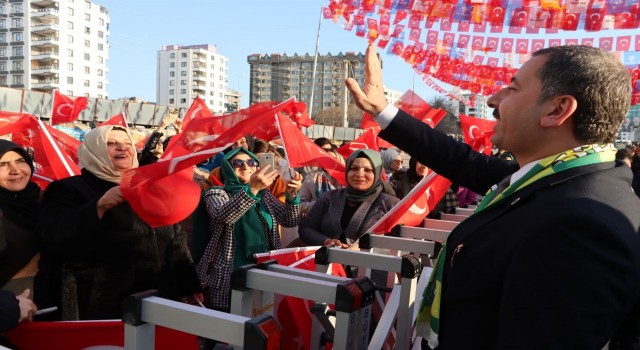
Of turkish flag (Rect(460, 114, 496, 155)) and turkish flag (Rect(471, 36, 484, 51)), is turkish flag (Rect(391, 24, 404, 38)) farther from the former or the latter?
turkish flag (Rect(460, 114, 496, 155))

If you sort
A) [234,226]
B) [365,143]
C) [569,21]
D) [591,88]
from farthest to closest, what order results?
[365,143] → [569,21] → [234,226] → [591,88]

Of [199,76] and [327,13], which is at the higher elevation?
[199,76]

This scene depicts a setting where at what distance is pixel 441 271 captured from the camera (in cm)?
145

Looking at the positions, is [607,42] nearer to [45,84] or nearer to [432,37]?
[432,37]

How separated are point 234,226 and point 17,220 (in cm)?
133

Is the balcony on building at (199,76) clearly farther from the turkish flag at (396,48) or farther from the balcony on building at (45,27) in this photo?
the turkish flag at (396,48)

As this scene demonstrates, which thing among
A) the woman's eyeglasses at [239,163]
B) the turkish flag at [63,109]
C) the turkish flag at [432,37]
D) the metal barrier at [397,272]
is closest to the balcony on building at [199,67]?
the turkish flag at [63,109]

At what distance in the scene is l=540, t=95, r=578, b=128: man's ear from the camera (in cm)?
127

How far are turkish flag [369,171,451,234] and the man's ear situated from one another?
220 cm

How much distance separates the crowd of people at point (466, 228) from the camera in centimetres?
109

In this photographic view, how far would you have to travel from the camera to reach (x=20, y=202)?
2785 mm

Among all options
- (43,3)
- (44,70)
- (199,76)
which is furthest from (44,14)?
(199,76)

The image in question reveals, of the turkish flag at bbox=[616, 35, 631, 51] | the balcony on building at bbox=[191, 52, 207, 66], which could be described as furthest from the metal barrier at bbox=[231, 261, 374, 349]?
the balcony on building at bbox=[191, 52, 207, 66]

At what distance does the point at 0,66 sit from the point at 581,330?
3977 inches
